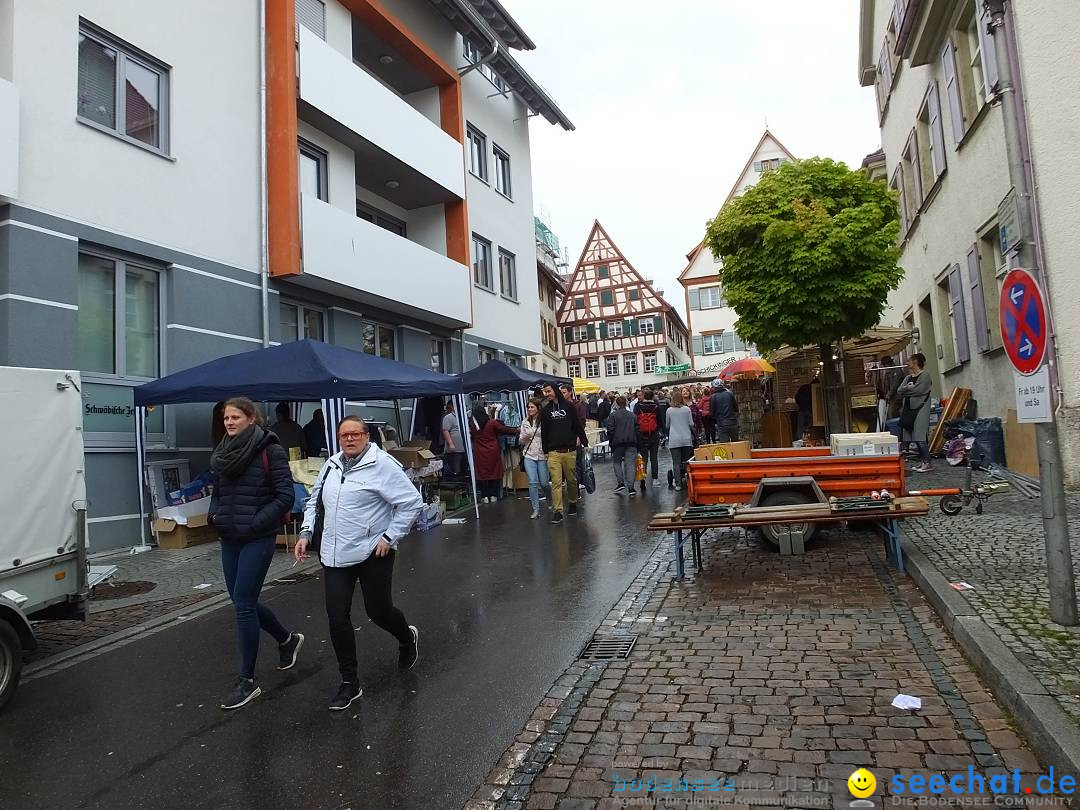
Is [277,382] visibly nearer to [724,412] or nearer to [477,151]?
[724,412]

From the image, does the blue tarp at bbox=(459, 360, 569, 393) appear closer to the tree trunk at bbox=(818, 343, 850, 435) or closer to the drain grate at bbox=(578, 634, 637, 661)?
the tree trunk at bbox=(818, 343, 850, 435)

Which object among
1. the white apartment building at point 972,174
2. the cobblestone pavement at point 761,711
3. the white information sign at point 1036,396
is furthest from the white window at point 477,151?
the white information sign at point 1036,396

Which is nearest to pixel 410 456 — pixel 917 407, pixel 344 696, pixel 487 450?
pixel 487 450

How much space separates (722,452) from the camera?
357 inches

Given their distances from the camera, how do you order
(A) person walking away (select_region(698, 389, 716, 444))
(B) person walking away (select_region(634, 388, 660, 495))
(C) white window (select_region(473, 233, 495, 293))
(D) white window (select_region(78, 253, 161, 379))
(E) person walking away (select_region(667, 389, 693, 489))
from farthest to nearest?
(C) white window (select_region(473, 233, 495, 293)) → (A) person walking away (select_region(698, 389, 716, 444)) → (B) person walking away (select_region(634, 388, 660, 495)) → (E) person walking away (select_region(667, 389, 693, 489)) → (D) white window (select_region(78, 253, 161, 379))

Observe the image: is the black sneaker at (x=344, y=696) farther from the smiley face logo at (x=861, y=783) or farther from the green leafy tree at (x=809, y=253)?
the green leafy tree at (x=809, y=253)

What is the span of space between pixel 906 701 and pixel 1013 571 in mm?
2598

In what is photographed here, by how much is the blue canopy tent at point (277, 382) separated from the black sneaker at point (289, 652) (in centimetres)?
482

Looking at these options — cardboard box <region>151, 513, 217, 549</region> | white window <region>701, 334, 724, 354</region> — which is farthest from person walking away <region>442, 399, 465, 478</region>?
white window <region>701, 334, 724, 354</region>

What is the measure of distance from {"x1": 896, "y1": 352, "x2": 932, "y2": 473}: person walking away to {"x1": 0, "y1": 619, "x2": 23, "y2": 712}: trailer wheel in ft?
39.3

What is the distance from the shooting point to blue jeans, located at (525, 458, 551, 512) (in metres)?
11.6

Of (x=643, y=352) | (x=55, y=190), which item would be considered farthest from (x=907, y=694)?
(x=643, y=352)

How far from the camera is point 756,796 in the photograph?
9.99 feet

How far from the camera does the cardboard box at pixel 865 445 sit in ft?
25.1
